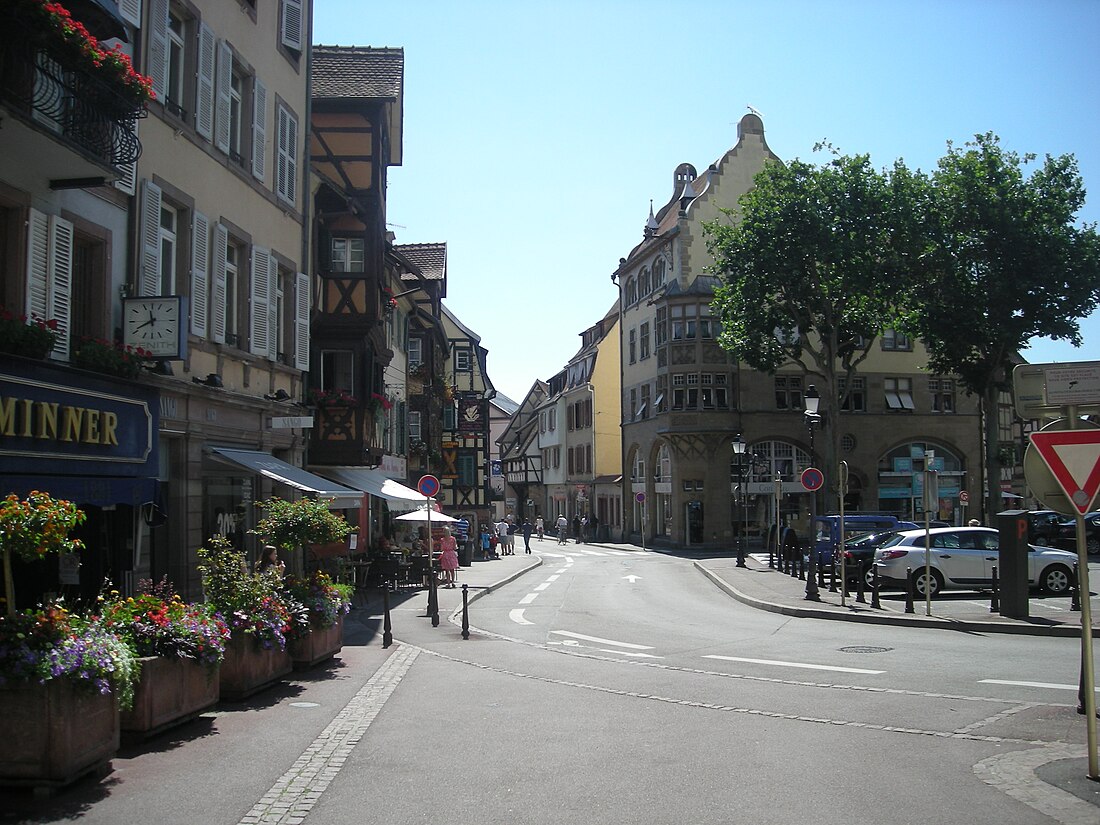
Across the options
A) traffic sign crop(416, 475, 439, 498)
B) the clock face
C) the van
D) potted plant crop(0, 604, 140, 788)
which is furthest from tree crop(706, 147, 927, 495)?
potted plant crop(0, 604, 140, 788)

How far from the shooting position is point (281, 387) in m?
21.2

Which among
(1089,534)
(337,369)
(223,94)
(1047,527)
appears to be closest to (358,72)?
(337,369)

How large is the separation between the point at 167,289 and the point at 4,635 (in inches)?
394

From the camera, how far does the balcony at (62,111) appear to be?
10.7 m

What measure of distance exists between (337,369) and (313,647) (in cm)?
1410

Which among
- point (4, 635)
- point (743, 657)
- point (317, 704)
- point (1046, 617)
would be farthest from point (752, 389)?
point (4, 635)

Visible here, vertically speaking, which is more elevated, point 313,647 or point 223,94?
point 223,94

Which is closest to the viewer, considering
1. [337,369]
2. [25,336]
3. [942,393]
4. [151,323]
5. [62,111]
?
[25,336]

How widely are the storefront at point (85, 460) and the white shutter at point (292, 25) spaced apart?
33.9ft

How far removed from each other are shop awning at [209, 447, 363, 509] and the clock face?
320 centimetres

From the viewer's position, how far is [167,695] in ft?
29.1

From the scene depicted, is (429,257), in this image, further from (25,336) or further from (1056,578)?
(25,336)

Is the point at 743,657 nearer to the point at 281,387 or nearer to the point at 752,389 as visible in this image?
the point at 281,387

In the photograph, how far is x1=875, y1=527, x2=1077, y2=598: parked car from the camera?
73.7 ft
